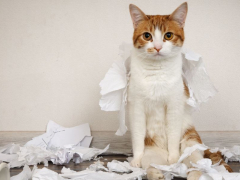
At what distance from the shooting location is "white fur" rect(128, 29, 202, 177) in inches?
48.6

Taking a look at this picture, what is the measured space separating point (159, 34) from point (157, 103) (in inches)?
11.9

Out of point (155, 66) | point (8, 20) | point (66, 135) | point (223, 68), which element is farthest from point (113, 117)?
point (8, 20)

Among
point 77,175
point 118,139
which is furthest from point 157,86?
point 118,139

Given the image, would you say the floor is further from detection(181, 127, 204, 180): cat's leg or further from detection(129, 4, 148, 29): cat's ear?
detection(129, 4, 148, 29): cat's ear

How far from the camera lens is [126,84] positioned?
→ 1.35 metres

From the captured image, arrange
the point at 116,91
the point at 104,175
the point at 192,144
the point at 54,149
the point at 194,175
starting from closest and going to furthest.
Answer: the point at 194,175, the point at 104,175, the point at 192,144, the point at 116,91, the point at 54,149

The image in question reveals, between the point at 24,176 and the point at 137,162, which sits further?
the point at 137,162

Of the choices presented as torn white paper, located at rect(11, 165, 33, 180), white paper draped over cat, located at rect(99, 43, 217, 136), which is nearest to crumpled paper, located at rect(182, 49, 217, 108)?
white paper draped over cat, located at rect(99, 43, 217, 136)

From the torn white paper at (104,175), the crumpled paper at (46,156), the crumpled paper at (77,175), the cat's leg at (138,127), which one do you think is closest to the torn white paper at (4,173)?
the crumpled paper at (77,175)

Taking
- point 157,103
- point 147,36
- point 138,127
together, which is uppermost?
point 147,36

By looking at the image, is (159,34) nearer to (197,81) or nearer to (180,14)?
(180,14)

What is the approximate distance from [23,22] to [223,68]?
4.21ft

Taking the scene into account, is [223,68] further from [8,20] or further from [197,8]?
[8,20]

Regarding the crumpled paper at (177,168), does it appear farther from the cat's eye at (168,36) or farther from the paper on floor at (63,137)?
the paper on floor at (63,137)
